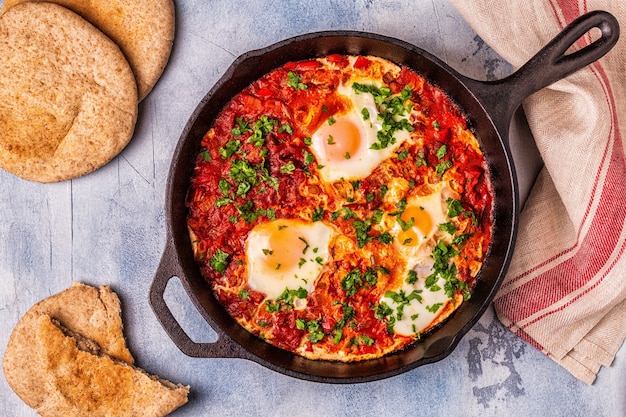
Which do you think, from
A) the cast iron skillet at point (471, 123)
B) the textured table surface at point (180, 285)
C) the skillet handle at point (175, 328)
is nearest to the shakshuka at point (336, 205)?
the cast iron skillet at point (471, 123)

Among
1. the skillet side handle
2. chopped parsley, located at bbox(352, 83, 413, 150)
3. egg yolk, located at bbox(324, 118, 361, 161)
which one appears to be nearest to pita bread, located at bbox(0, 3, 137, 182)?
egg yolk, located at bbox(324, 118, 361, 161)

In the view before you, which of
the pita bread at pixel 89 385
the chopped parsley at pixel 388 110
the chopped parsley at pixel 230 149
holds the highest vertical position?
the chopped parsley at pixel 388 110

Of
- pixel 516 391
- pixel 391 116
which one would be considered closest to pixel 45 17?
pixel 391 116

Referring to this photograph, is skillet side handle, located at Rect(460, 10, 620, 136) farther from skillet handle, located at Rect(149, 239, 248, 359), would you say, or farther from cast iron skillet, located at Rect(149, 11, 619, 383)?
skillet handle, located at Rect(149, 239, 248, 359)

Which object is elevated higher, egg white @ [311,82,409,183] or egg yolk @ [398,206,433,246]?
egg white @ [311,82,409,183]

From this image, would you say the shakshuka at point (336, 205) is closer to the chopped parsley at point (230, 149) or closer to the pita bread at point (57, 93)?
the chopped parsley at point (230, 149)

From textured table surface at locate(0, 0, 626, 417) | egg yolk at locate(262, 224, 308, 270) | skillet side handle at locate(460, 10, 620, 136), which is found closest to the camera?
skillet side handle at locate(460, 10, 620, 136)
